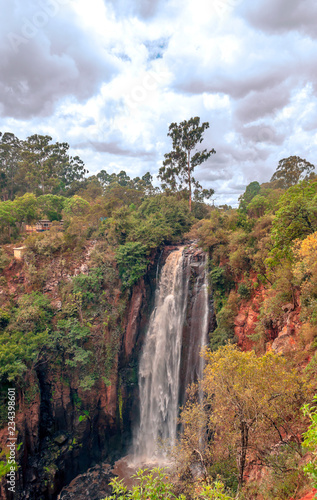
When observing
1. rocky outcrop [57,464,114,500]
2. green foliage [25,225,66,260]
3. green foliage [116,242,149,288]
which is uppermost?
green foliage [25,225,66,260]

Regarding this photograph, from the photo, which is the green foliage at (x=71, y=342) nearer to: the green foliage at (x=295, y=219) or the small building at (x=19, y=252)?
the small building at (x=19, y=252)

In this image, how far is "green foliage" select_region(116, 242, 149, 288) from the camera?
2234cm

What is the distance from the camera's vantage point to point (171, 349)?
20703mm

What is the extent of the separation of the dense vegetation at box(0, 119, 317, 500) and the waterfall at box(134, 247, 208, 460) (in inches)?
54.5

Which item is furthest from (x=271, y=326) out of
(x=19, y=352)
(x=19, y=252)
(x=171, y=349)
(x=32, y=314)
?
(x=19, y=252)

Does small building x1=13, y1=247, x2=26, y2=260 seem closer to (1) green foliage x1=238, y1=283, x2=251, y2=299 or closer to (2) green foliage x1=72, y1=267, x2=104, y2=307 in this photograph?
(2) green foliage x1=72, y1=267, x2=104, y2=307

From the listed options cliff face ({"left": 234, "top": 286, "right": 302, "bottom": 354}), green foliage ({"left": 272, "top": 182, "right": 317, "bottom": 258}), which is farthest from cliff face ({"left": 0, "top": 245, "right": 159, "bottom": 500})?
green foliage ({"left": 272, "top": 182, "right": 317, "bottom": 258})

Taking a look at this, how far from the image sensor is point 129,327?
2230 cm

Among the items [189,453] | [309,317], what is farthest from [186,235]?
[189,453]

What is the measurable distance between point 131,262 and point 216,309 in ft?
26.6

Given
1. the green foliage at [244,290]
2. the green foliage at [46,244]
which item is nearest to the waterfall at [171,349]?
the green foliage at [244,290]

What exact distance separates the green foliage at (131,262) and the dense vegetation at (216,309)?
4.9 inches

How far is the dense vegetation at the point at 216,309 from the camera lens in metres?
7.64

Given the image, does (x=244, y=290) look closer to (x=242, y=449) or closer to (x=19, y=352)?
(x=242, y=449)
